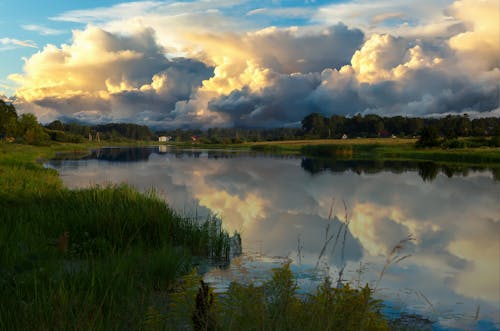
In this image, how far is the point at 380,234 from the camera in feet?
71.3

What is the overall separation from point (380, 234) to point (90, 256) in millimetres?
15281

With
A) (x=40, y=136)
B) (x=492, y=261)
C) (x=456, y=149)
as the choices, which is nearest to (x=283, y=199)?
(x=492, y=261)

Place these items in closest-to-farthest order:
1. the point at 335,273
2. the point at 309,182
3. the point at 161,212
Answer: the point at 335,273 < the point at 161,212 < the point at 309,182

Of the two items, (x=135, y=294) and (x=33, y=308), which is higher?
(x=33, y=308)

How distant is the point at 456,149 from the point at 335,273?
307 feet

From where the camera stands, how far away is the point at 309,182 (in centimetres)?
4759

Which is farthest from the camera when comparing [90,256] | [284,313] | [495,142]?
[495,142]

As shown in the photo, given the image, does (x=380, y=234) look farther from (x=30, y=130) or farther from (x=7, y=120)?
(x=30, y=130)

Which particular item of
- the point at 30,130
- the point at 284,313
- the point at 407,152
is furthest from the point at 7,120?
the point at 284,313

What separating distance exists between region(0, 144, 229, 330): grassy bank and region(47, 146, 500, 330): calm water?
2007mm

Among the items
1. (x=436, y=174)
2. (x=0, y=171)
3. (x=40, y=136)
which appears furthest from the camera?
(x=40, y=136)

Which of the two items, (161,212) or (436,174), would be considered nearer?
(161,212)

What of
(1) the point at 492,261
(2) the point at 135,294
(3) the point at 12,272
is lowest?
(1) the point at 492,261

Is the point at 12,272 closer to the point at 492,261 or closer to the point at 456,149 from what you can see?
the point at 492,261
